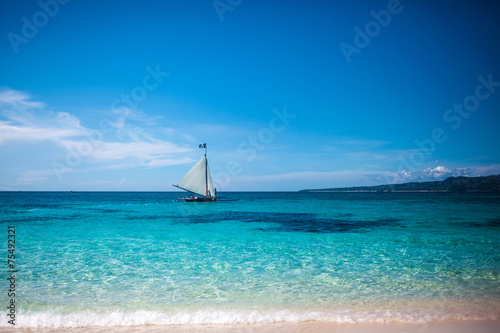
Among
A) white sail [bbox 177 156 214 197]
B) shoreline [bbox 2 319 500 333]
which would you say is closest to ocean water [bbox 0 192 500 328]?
shoreline [bbox 2 319 500 333]

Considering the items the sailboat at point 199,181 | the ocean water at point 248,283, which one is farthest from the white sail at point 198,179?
the ocean water at point 248,283

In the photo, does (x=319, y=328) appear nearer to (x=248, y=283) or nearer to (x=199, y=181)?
(x=248, y=283)

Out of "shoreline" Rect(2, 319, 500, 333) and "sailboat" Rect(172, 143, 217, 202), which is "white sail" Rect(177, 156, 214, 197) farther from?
"shoreline" Rect(2, 319, 500, 333)

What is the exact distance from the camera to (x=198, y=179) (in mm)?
61688

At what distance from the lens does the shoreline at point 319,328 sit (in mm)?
5555

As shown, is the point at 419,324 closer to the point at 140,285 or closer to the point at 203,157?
the point at 140,285

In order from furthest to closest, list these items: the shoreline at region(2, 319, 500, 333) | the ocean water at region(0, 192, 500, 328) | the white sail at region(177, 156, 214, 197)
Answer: the white sail at region(177, 156, 214, 197) < the ocean water at region(0, 192, 500, 328) < the shoreline at region(2, 319, 500, 333)

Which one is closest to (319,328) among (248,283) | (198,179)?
(248,283)

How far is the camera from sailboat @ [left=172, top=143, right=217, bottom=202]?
60272 mm

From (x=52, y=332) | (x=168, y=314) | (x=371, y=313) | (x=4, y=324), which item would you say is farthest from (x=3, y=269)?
(x=371, y=313)

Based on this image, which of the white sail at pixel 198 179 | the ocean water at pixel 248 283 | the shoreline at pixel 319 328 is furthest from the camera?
the white sail at pixel 198 179

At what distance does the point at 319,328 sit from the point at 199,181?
189ft

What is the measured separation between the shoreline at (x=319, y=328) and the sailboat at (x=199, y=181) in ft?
180

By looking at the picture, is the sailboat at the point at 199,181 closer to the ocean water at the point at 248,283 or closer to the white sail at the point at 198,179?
the white sail at the point at 198,179
